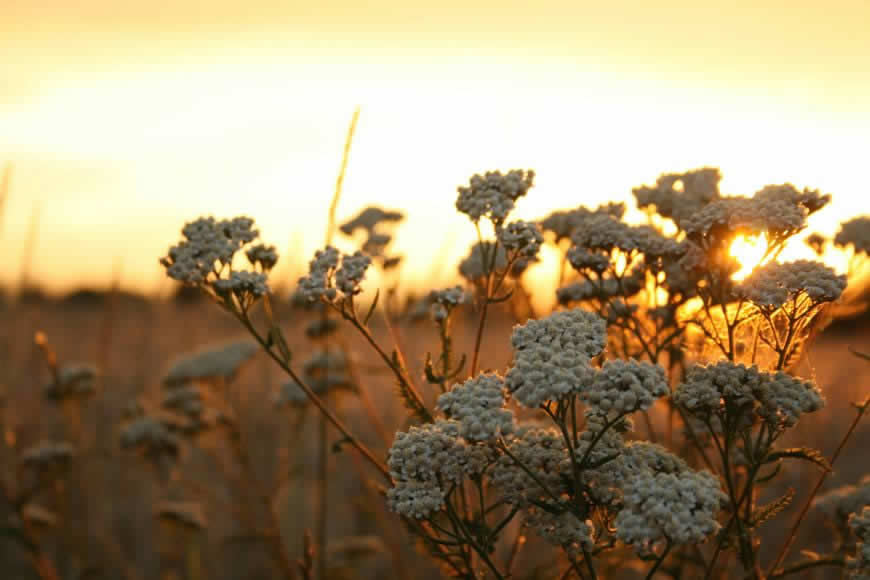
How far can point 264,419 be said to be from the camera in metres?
11.4

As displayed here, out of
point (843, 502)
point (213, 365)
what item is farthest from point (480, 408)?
point (213, 365)

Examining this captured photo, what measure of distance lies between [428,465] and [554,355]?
0.52 metres

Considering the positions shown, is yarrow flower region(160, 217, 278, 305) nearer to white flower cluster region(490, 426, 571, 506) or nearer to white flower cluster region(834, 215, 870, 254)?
white flower cluster region(490, 426, 571, 506)

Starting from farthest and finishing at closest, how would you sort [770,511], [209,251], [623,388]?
[209,251] → [770,511] → [623,388]

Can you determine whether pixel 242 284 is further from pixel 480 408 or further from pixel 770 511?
pixel 770 511

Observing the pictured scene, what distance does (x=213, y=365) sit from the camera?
6406 mm

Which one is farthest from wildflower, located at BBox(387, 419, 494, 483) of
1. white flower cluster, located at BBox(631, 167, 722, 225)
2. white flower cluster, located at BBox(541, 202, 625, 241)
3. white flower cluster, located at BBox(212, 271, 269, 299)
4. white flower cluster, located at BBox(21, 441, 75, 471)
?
white flower cluster, located at BBox(21, 441, 75, 471)

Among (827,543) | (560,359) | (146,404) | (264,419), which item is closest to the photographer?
(560,359)

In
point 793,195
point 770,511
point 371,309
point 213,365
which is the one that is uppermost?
point 793,195

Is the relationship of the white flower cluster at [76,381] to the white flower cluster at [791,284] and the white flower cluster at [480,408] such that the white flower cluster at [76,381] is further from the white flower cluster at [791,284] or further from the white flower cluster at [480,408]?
the white flower cluster at [791,284]

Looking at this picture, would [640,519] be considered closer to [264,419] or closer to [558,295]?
[558,295]

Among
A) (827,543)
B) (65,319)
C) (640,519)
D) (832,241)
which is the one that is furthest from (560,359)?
(65,319)

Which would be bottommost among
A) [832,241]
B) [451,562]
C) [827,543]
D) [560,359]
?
[827,543]

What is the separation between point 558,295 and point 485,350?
5.44 metres
